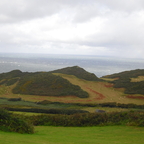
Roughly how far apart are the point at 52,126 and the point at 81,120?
2711 mm

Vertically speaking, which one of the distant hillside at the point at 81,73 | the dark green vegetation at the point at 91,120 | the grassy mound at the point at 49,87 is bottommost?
the dark green vegetation at the point at 91,120

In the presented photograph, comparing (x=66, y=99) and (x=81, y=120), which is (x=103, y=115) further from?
(x=66, y=99)

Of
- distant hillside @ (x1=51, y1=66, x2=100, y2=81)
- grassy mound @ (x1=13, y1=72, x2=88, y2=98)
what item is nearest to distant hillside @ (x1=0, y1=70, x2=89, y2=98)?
grassy mound @ (x1=13, y1=72, x2=88, y2=98)

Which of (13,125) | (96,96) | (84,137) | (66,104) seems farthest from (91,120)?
(96,96)

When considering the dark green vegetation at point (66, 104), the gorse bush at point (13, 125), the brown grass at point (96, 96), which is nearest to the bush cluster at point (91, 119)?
the dark green vegetation at point (66, 104)

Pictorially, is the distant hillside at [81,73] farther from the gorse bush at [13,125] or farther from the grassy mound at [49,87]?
the gorse bush at [13,125]

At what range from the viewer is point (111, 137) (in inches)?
490

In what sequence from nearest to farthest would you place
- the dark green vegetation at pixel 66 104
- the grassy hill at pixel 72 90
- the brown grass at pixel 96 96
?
the dark green vegetation at pixel 66 104 → the brown grass at pixel 96 96 → the grassy hill at pixel 72 90

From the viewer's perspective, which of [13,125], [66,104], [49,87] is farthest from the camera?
[49,87]

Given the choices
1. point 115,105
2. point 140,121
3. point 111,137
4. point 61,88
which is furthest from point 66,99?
point 111,137

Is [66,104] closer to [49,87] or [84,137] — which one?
[49,87]

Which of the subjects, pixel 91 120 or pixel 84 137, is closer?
pixel 84 137

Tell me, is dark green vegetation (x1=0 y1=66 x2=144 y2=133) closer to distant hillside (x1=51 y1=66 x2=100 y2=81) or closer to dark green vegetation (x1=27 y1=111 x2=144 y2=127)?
dark green vegetation (x1=27 y1=111 x2=144 y2=127)

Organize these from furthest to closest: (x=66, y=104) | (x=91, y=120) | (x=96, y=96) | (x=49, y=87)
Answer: (x=49, y=87) < (x=96, y=96) < (x=66, y=104) < (x=91, y=120)
